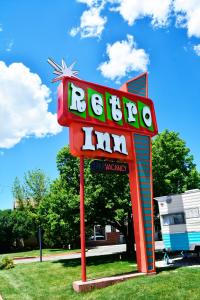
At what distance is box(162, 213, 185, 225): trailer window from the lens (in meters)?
20.8

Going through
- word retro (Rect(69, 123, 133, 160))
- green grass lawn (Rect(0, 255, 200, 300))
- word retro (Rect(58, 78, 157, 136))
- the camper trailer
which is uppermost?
word retro (Rect(58, 78, 157, 136))

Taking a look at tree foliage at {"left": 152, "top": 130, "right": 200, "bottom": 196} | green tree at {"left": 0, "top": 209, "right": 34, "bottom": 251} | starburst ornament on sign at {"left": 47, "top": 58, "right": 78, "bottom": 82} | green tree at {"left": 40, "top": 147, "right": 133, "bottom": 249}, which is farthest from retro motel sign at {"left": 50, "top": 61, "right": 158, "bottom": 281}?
green tree at {"left": 0, "top": 209, "right": 34, "bottom": 251}

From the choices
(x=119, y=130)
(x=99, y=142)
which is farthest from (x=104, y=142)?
(x=119, y=130)

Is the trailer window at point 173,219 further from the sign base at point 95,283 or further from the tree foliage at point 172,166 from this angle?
the sign base at point 95,283

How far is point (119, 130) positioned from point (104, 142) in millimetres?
1363

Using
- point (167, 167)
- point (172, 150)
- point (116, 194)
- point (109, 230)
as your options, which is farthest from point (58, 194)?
point (109, 230)

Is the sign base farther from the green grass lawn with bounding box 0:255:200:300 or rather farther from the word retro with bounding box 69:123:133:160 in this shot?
the word retro with bounding box 69:123:133:160

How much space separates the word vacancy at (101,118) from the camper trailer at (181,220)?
15.7ft

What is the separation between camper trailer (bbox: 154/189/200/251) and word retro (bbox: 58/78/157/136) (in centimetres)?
480

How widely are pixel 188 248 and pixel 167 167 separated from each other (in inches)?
329

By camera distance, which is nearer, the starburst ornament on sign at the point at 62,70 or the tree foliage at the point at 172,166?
the starburst ornament on sign at the point at 62,70

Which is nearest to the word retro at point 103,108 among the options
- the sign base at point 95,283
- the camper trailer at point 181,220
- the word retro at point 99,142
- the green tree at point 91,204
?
the word retro at point 99,142

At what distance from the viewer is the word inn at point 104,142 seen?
1605 cm

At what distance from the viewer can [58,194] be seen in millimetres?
24797
